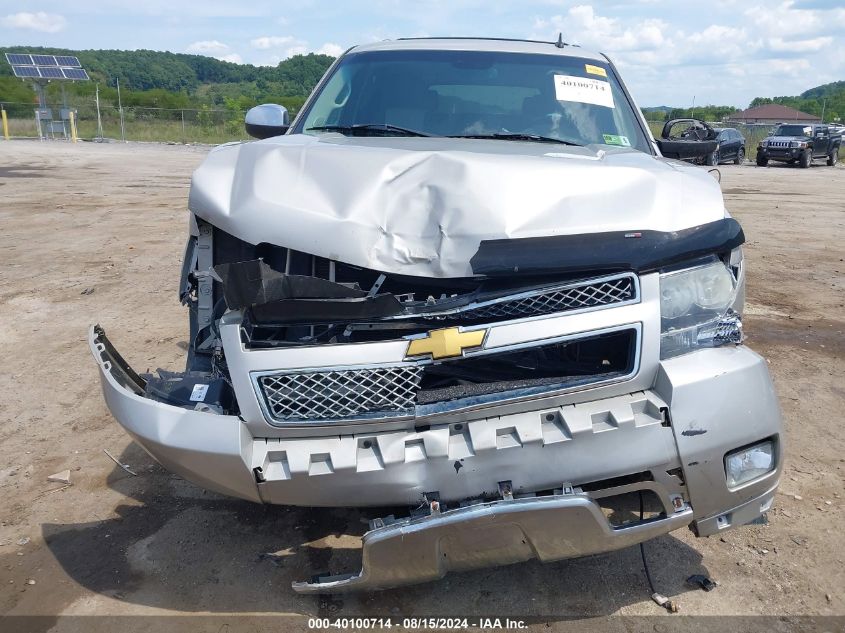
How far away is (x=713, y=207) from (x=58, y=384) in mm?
3888

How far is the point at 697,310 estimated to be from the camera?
2.34 metres

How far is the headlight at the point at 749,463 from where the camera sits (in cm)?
223

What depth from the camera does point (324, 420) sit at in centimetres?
218

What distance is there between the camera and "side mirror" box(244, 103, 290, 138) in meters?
4.09

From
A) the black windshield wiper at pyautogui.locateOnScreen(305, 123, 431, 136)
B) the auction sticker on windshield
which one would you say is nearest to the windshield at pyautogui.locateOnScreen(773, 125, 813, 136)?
the auction sticker on windshield

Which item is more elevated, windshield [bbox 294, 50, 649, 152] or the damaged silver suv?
windshield [bbox 294, 50, 649, 152]

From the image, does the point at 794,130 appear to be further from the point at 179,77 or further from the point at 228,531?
the point at 179,77

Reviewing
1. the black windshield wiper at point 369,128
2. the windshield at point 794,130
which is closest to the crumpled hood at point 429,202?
the black windshield wiper at point 369,128

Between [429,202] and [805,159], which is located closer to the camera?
[429,202]

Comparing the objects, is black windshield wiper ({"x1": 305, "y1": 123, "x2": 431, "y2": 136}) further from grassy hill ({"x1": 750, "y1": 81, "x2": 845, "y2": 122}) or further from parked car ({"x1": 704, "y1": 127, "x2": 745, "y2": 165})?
grassy hill ({"x1": 750, "y1": 81, "x2": 845, "y2": 122})

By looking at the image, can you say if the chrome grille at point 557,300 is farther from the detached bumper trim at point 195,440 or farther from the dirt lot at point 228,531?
the dirt lot at point 228,531

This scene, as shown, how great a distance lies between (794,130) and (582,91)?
85.8 feet

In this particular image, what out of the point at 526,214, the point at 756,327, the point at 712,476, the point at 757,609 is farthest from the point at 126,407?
the point at 756,327

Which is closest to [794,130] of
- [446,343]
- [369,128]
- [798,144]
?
[798,144]
